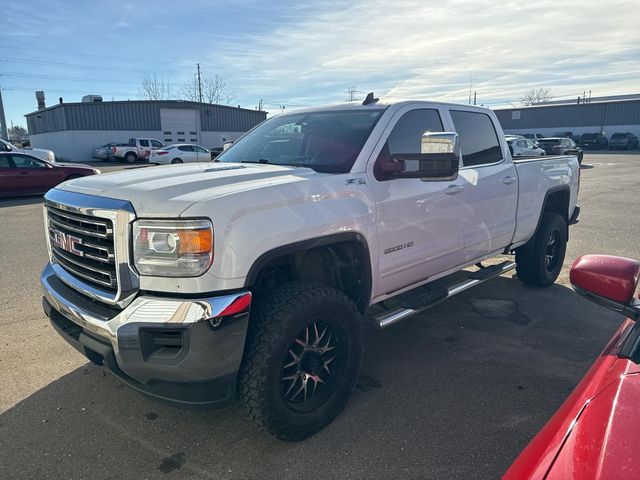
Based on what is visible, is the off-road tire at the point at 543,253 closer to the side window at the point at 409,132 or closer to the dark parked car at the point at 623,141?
the side window at the point at 409,132

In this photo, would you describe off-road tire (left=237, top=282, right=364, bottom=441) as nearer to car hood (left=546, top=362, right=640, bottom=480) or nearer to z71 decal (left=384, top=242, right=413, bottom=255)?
z71 decal (left=384, top=242, right=413, bottom=255)

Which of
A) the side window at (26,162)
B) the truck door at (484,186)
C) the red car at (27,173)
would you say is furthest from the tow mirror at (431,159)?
the side window at (26,162)

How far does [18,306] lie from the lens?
16.5 feet

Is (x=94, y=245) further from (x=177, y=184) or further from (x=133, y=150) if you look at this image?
(x=133, y=150)

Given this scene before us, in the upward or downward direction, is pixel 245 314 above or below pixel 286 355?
above

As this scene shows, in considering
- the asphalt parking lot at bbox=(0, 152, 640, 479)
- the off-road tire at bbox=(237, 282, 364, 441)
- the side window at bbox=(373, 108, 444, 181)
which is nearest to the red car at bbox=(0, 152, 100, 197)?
the asphalt parking lot at bbox=(0, 152, 640, 479)

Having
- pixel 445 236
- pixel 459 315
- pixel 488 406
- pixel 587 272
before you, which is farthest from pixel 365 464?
pixel 459 315

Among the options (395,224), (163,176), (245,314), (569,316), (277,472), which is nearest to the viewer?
(245,314)

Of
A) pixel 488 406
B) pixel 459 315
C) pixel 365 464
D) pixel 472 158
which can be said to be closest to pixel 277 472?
pixel 365 464

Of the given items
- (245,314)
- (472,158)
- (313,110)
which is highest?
(313,110)

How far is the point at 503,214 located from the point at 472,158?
70cm

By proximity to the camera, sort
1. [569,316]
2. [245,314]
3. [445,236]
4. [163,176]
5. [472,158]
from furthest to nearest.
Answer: [569,316] < [472,158] < [445,236] < [163,176] < [245,314]

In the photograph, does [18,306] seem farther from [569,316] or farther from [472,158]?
[569,316]

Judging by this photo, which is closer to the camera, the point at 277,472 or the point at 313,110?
the point at 277,472
